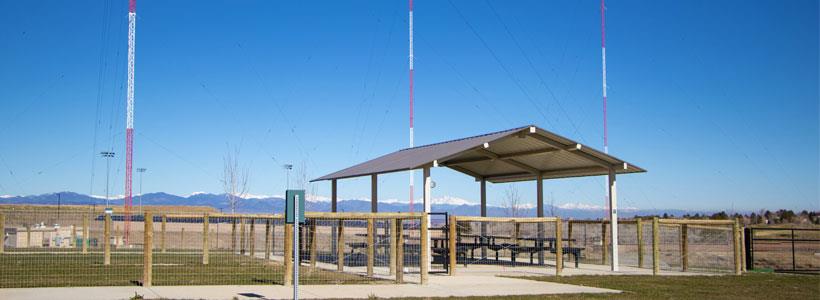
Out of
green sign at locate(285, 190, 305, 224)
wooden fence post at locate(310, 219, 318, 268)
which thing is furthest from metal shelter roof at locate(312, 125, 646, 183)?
green sign at locate(285, 190, 305, 224)

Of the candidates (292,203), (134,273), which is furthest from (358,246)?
(292,203)

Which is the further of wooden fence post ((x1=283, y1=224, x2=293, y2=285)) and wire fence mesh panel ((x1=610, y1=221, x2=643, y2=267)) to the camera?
wire fence mesh panel ((x1=610, y1=221, x2=643, y2=267))

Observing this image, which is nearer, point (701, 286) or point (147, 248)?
point (147, 248)

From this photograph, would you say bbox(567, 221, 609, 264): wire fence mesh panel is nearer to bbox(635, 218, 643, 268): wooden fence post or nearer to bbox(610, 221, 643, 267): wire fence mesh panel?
Result: bbox(610, 221, 643, 267): wire fence mesh panel

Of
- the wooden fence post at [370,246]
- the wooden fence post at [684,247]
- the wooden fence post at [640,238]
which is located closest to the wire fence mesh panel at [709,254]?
the wooden fence post at [684,247]

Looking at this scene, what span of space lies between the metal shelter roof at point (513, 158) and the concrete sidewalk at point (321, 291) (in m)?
4.02

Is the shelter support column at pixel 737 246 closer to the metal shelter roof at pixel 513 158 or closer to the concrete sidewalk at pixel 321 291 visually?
the metal shelter roof at pixel 513 158

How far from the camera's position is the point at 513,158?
24922 millimetres

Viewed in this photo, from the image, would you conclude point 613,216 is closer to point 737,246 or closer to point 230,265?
point 737,246

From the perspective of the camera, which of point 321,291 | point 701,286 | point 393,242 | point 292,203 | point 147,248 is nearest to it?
point 292,203

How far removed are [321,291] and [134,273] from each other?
5.88 metres

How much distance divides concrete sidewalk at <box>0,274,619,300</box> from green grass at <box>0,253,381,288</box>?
1.14 meters

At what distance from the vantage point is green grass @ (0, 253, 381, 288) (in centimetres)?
1630

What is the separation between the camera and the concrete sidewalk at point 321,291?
1366 cm
